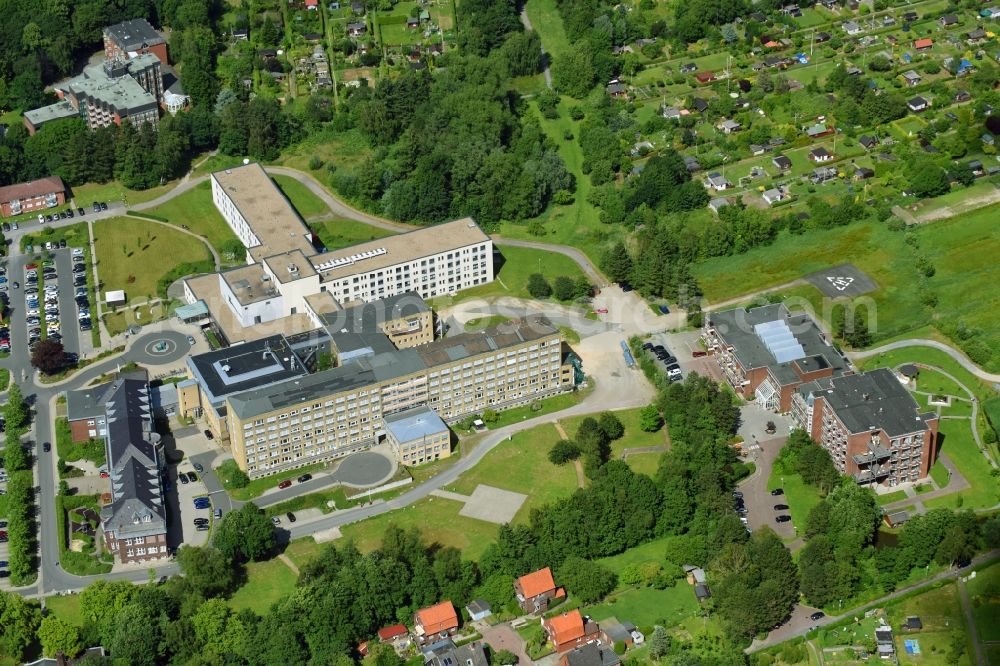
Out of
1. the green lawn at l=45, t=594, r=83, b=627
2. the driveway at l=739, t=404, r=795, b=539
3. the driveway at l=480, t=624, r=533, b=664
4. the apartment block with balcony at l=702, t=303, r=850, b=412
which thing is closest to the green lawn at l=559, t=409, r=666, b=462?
the driveway at l=739, t=404, r=795, b=539

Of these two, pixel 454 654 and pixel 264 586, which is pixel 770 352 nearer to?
pixel 454 654

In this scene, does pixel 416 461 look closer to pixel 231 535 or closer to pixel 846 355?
pixel 231 535

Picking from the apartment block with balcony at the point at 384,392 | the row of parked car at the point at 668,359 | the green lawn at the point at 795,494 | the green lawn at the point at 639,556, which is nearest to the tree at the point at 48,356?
the apartment block with balcony at the point at 384,392

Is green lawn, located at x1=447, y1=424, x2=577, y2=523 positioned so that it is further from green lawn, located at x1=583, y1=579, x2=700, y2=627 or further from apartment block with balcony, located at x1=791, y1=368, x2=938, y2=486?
apartment block with balcony, located at x1=791, y1=368, x2=938, y2=486

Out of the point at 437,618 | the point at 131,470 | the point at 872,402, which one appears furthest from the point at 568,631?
the point at 131,470

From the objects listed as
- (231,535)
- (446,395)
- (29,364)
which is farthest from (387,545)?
(29,364)

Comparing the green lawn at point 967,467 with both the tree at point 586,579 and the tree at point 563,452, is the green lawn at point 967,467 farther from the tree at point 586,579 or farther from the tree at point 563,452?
the tree at point 563,452
